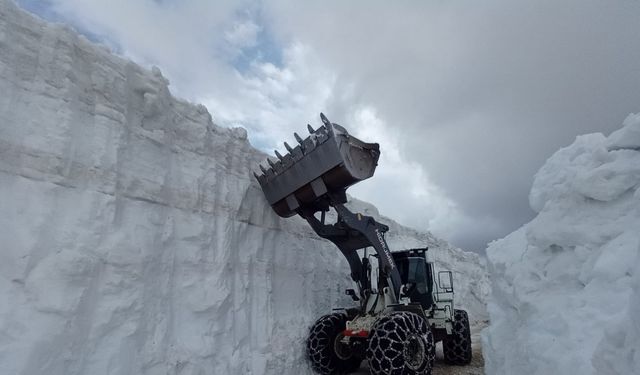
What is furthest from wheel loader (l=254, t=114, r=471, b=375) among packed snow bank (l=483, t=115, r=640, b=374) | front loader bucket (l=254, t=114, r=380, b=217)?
packed snow bank (l=483, t=115, r=640, b=374)

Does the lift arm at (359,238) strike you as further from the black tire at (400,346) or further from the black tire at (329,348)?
the black tire at (400,346)

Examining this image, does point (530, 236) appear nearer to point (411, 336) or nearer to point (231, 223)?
point (411, 336)

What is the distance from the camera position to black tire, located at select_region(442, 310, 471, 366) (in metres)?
9.47

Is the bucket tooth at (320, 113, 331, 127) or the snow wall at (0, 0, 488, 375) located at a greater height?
the bucket tooth at (320, 113, 331, 127)

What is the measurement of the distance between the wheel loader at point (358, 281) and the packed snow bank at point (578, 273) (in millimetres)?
1435

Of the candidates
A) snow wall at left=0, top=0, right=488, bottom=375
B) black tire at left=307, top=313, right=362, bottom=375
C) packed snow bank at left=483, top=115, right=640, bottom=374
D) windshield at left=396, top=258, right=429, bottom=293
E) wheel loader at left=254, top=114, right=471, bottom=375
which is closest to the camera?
packed snow bank at left=483, top=115, right=640, bottom=374

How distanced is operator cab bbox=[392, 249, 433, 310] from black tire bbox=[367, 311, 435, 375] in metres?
2.43

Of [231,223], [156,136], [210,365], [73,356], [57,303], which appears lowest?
[210,365]

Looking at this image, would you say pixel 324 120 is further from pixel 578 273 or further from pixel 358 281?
pixel 578 273

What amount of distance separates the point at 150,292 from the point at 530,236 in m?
5.52

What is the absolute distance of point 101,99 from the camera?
572 centimetres

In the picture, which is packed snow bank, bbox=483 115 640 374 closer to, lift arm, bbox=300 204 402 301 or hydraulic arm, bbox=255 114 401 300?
lift arm, bbox=300 204 402 301

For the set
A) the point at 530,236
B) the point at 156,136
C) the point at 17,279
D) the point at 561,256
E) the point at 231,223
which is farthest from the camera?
the point at 231,223

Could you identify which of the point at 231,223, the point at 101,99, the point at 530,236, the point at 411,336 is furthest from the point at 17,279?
the point at 530,236
